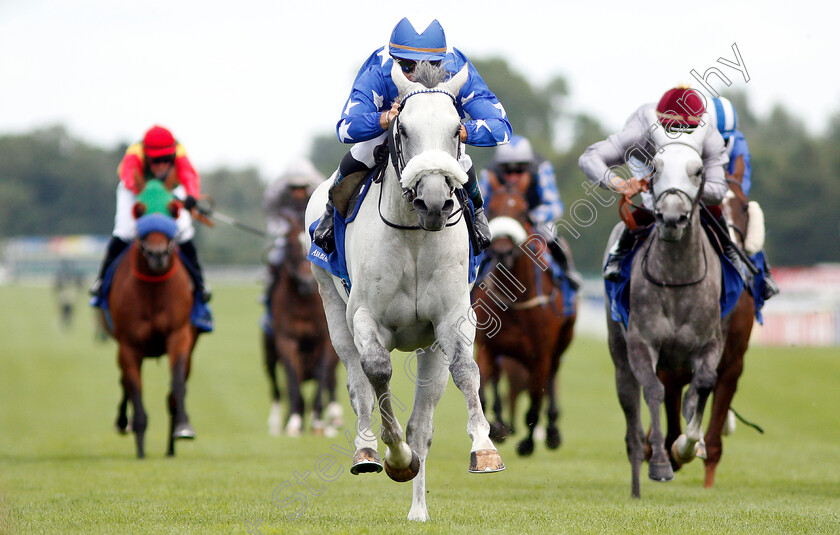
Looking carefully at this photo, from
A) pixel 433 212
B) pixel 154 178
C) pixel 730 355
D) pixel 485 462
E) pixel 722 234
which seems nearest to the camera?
pixel 433 212

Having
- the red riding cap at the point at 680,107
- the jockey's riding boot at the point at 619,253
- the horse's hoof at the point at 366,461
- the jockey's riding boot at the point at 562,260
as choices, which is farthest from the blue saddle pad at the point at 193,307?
the horse's hoof at the point at 366,461

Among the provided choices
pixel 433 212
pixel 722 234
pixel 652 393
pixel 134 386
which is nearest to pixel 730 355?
pixel 722 234

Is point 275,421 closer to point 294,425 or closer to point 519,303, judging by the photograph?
point 294,425

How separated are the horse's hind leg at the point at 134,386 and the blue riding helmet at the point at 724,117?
18.6 feet

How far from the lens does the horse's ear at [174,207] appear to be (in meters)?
11.0

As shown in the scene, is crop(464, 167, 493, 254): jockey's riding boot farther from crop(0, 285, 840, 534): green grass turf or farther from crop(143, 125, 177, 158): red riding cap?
crop(143, 125, 177, 158): red riding cap

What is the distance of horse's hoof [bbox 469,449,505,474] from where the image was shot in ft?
19.3

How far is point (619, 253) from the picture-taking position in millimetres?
8711

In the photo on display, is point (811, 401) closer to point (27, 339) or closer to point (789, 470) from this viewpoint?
point (789, 470)

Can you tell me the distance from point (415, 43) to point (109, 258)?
5.86 metres

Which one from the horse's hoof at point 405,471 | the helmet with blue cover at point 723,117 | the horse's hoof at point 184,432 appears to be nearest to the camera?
the horse's hoof at point 405,471

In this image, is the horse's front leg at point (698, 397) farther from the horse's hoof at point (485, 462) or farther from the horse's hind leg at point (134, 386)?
the horse's hind leg at point (134, 386)

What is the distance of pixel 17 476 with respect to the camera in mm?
9375

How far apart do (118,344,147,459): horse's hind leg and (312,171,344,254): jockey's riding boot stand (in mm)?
4487
